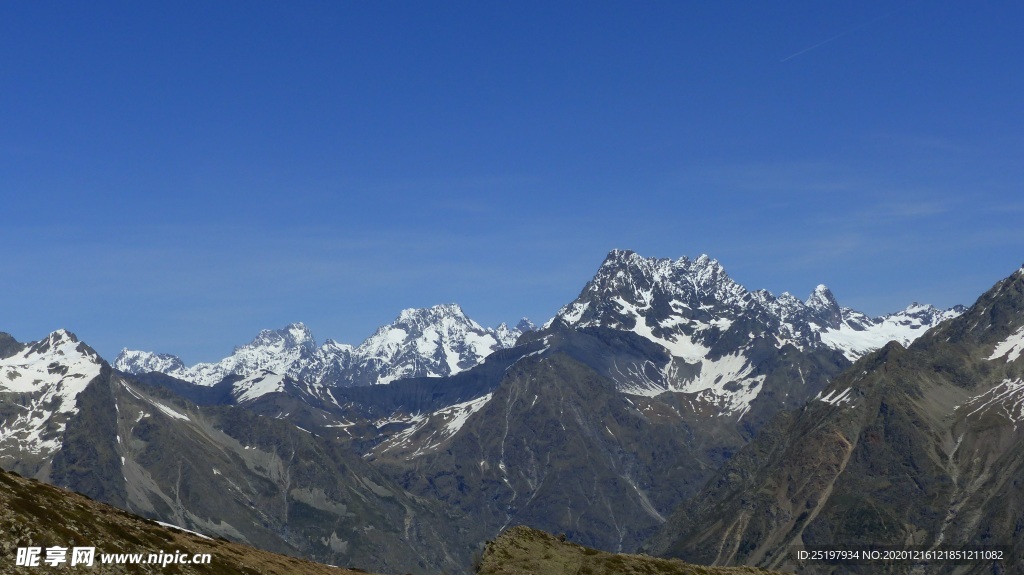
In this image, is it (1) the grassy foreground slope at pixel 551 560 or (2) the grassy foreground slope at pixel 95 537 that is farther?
(1) the grassy foreground slope at pixel 551 560

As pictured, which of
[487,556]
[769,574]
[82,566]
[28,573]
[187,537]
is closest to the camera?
[28,573]

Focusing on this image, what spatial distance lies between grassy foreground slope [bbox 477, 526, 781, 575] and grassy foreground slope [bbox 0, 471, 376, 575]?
2129cm

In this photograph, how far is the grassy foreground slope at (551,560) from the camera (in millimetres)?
102250

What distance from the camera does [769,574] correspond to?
12306 centimetres

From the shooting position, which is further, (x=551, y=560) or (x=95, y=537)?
(x=551, y=560)

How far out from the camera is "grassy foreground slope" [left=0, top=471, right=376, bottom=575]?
78.4 meters

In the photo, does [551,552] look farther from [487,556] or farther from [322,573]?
[322,573]

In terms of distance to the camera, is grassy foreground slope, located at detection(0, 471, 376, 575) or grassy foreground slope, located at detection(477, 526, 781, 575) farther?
grassy foreground slope, located at detection(477, 526, 781, 575)

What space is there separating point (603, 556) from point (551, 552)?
18.5ft

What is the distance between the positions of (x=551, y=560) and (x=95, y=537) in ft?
133

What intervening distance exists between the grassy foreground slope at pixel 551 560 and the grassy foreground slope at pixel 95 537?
838 inches

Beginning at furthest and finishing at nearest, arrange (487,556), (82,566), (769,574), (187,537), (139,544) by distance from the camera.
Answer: (769,574) < (187,537) < (487,556) < (139,544) < (82,566)

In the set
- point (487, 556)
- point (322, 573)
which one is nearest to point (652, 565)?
point (487, 556)

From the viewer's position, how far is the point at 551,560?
10538cm
